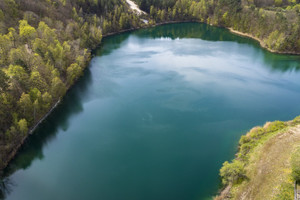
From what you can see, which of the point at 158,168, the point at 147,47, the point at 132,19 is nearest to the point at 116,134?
the point at 158,168

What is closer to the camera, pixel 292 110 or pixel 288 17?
pixel 292 110

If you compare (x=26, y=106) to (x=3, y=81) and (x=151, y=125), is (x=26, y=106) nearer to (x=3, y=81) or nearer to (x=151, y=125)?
(x=3, y=81)

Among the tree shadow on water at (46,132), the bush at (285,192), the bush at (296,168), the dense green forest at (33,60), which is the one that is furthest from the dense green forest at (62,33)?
the bush at (296,168)

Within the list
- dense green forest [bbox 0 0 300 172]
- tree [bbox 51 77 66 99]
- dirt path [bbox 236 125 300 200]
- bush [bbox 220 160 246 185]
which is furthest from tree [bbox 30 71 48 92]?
dirt path [bbox 236 125 300 200]

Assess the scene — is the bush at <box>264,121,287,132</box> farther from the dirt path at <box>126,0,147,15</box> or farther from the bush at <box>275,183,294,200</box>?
the dirt path at <box>126,0,147,15</box>

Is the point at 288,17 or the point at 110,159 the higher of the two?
the point at 288,17

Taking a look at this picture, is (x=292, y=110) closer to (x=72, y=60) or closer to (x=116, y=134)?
(x=116, y=134)
